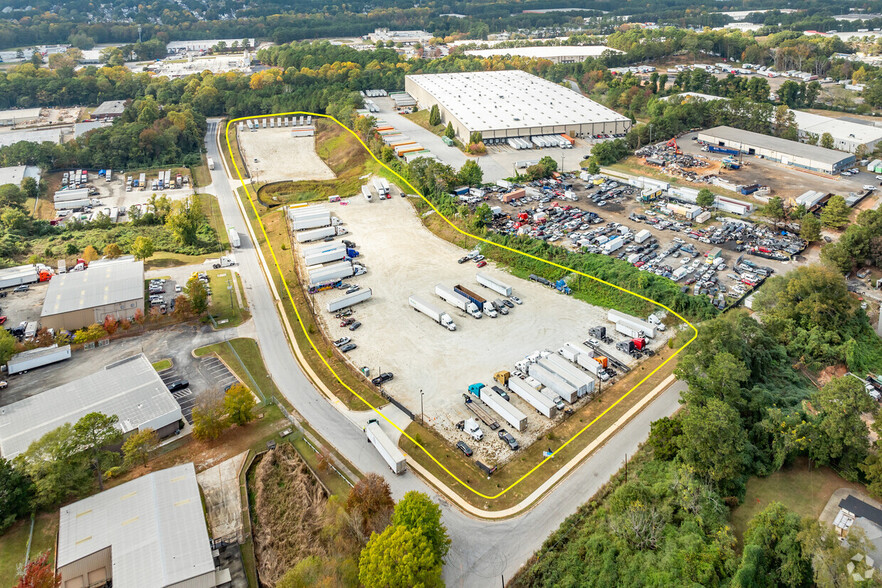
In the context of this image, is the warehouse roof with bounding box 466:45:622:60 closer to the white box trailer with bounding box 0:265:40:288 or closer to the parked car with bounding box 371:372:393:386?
the white box trailer with bounding box 0:265:40:288

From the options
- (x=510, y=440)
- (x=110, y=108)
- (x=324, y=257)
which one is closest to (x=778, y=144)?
(x=324, y=257)

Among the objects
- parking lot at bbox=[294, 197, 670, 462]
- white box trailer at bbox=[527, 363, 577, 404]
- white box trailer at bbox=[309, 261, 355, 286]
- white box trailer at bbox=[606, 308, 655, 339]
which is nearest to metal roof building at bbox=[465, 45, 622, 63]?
parking lot at bbox=[294, 197, 670, 462]

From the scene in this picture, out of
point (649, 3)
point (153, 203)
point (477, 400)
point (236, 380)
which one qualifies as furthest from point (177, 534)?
point (649, 3)

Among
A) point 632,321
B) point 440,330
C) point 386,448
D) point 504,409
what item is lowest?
point 440,330

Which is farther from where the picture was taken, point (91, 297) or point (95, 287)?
point (95, 287)

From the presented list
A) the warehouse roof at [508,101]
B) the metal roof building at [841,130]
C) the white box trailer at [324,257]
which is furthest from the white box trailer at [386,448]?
the metal roof building at [841,130]

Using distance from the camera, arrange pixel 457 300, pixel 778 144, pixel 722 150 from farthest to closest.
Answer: pixel 722 150, pixel 778 144, pixel 457 300

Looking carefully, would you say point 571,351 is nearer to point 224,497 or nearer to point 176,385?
point 224,497
